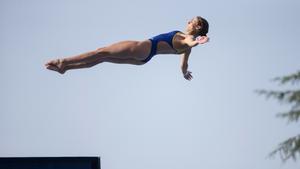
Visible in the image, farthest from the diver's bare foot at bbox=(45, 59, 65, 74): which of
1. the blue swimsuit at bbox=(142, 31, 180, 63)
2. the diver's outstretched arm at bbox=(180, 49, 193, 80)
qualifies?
the diver's outstretched arm at bbox=(180, 49, 193, 80)

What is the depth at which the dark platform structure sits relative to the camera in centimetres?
1239

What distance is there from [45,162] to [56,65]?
3.71m

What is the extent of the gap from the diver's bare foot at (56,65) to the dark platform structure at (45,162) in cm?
333

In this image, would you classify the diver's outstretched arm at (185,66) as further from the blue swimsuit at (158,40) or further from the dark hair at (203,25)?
the blue swimsuit at (158,40)

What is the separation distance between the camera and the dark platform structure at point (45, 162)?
12391 millimetres

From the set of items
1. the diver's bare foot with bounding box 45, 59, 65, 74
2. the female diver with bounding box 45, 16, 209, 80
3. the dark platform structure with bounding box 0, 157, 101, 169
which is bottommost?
the dark platform structure with bounding box 0, 157, 101, 169

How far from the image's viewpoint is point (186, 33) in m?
9.95

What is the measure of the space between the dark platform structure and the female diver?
336 cm

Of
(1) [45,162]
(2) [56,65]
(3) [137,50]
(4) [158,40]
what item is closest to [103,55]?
(3) [137,50]

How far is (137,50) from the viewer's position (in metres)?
9.59

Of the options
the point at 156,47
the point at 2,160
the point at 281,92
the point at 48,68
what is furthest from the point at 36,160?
the point at 281,92

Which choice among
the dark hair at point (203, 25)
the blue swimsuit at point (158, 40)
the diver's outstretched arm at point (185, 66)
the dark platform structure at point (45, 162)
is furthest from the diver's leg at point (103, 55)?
the dark platform structure at point (45, 162)

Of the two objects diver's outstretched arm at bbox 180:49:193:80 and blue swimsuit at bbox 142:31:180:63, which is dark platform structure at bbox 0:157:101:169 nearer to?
diver's outstretched arm at bbox 180:49:193:80

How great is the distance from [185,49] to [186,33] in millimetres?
283
